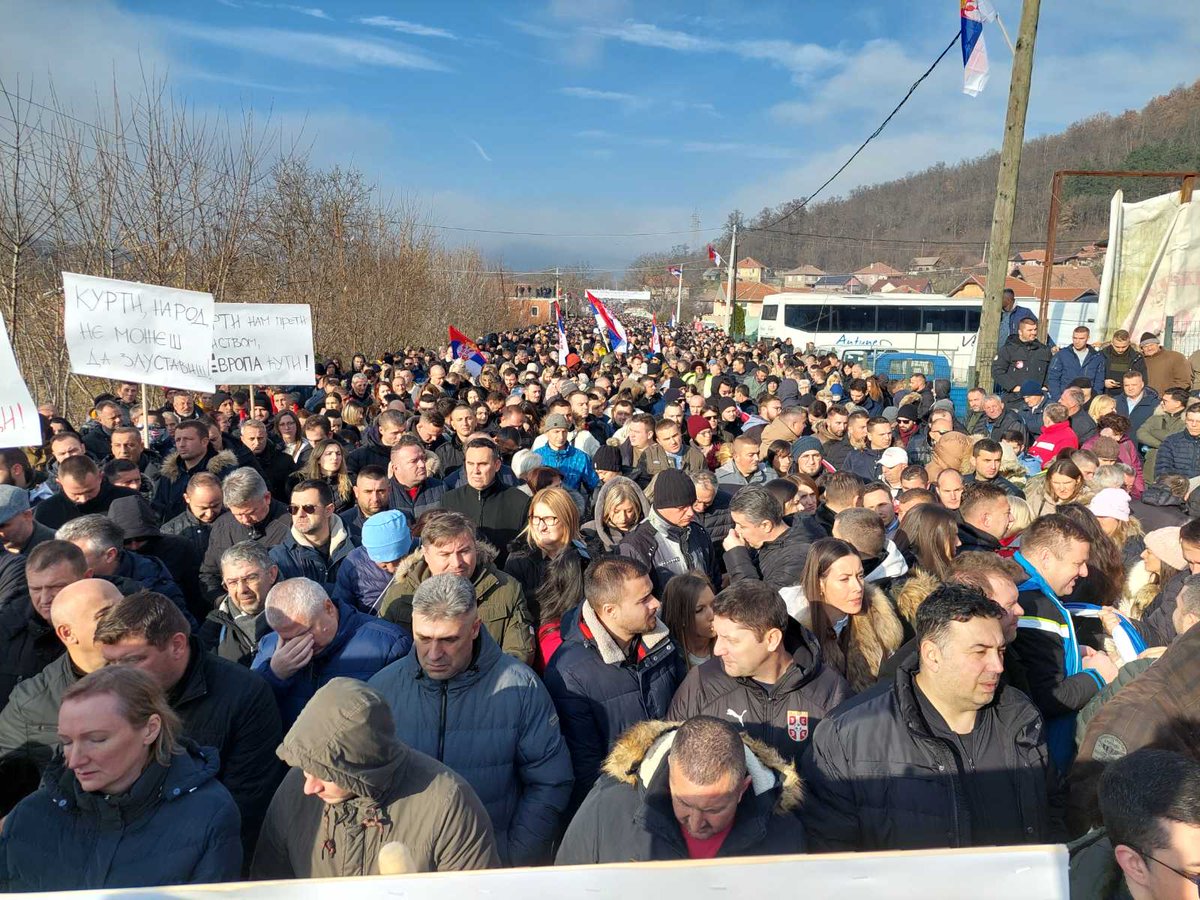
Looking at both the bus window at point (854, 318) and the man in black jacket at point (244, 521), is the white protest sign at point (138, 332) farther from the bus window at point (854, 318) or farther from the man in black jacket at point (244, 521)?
→ the bus window at point (854, 318)

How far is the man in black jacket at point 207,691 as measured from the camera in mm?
2828

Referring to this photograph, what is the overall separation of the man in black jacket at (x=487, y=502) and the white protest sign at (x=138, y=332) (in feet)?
9.56

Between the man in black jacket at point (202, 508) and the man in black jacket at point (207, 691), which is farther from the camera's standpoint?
the man in black jacket at point (202, 508)

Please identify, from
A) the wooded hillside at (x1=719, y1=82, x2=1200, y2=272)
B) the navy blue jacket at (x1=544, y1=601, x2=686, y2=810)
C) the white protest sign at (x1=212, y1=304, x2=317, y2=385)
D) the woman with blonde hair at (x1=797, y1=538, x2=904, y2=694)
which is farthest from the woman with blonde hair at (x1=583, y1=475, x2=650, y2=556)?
the wooded hillside at (x1=719, y1=82, x2=1200, y2=272)

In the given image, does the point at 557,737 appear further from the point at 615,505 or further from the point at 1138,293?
the point at 1138,293

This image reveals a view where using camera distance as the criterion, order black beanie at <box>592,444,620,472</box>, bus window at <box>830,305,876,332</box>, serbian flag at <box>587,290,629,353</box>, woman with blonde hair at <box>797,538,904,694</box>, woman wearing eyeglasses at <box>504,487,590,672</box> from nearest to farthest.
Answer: woman with blonde hair at <box>797,538,904,694</box> < woman wearing eyeglasses at <box>504,487,590,672</box> < black beanie at <box>592,444,620,472</box> < serbian flag at <box>587,290,629,353</box> < bus window at <box>830,305,876,332</box>

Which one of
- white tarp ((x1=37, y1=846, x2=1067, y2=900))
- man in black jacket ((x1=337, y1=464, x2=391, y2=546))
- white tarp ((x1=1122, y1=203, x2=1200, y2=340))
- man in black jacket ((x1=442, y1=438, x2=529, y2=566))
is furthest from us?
white tarp ((x1=1122, y1=203, x2=1200, y2=340))

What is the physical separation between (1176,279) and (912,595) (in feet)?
44.2

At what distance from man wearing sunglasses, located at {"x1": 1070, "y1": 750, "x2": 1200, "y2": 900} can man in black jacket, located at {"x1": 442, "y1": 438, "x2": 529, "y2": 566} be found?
419cm

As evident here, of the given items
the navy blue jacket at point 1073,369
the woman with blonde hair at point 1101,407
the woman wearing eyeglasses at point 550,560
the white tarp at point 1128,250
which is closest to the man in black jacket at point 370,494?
the woman wearing eyeglasses at point 550,560

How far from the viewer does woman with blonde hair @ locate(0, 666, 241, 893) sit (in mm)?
2234

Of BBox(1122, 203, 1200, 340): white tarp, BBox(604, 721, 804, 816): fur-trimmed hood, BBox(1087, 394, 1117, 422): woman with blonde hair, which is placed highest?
BBox(1122, 203, 1200, 340): white tarp

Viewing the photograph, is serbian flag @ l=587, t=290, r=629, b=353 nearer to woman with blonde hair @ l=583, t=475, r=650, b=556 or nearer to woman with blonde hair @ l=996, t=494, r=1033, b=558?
woman with blonde hair @ l=583, t=475, r=650, b=556

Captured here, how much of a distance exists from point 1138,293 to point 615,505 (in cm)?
1329
